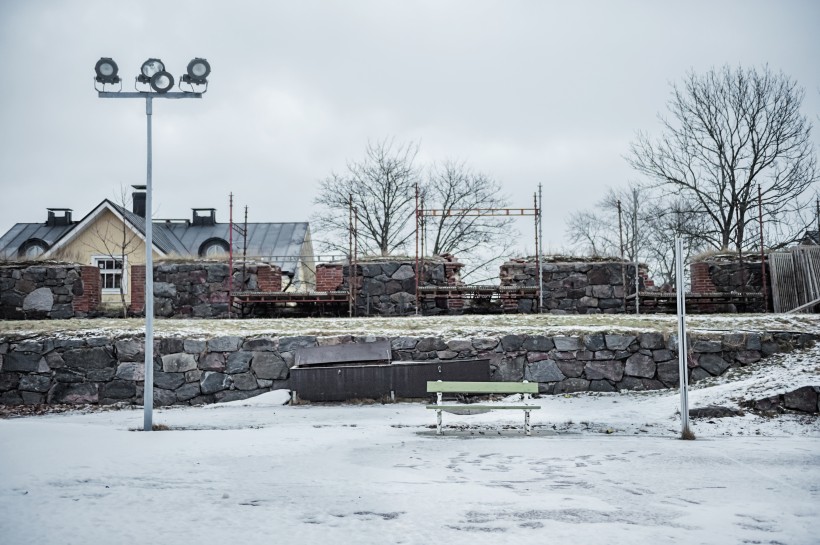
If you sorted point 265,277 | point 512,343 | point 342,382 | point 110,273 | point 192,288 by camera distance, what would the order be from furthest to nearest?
point 110,273 < point 265,277 < point 192,288 < point 512,343 < point 342,382

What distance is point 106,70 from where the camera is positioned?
35.6ft

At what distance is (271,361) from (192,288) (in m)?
6.18

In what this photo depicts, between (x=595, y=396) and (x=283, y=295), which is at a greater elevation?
(x=283, y=295)

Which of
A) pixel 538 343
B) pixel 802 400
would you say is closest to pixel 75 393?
pixel 538 343

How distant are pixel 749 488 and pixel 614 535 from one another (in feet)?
7.12

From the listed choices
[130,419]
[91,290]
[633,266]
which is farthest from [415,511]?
[91,290]

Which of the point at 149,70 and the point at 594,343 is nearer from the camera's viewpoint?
the point at 149,70

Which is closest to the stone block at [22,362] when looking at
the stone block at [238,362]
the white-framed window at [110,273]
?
the stone block at [238,362]

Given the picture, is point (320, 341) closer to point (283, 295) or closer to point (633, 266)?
point (283, 295)

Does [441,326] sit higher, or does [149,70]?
[149,70]

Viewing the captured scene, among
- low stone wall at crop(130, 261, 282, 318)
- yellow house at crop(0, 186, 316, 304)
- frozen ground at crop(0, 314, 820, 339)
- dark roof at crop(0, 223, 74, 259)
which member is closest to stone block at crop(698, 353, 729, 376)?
frozen ground at crop(0, 314, 820, 339)

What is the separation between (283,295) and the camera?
1834cm

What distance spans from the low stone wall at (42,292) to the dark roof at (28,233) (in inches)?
694

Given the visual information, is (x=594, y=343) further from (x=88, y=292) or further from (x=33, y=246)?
(x=33, y=246)
